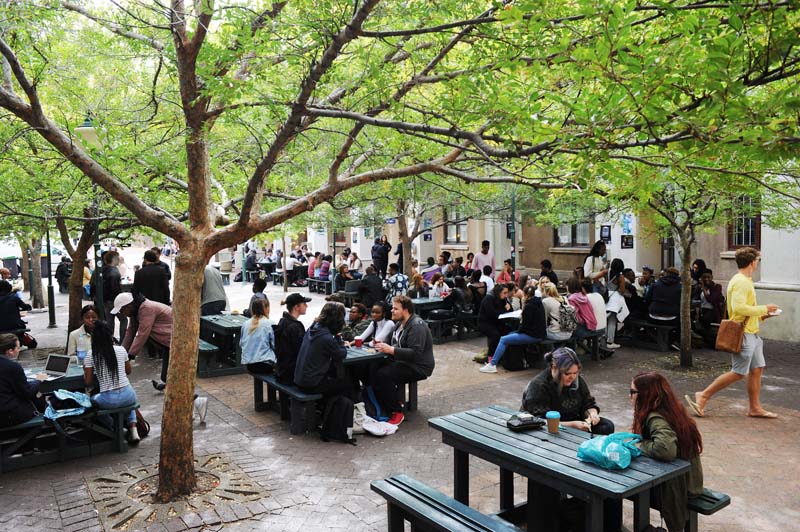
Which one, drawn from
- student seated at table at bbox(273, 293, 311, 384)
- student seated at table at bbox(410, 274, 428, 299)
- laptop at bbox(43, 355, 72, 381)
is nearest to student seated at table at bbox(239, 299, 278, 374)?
student seated at table at bbox(273, 293, 311, 384)

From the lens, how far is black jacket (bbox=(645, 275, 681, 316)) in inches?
449

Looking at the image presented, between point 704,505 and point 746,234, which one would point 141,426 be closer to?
point 704,505

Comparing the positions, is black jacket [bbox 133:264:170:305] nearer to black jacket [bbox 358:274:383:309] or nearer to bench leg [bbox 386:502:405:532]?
black jacket [bbox 358:274:383:309]

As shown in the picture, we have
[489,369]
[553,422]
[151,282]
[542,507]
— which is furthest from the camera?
[151,282]

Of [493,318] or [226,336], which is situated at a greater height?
[493,318]

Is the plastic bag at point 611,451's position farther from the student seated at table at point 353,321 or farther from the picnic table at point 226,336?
the picnic table at point 226,336

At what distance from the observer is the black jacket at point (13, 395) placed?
620cm

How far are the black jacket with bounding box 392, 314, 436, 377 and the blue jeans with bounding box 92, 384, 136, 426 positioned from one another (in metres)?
2.94

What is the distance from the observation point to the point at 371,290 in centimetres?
1414

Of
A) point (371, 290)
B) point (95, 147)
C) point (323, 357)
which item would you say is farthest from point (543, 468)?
point (371, 290)

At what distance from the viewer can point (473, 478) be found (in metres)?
6.04

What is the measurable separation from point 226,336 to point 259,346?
353 cm

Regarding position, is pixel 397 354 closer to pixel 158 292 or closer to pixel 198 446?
pixel 198 446

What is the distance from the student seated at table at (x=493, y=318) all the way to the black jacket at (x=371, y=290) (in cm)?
360
